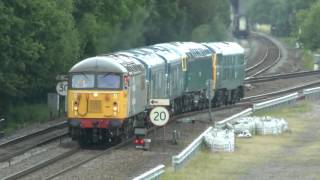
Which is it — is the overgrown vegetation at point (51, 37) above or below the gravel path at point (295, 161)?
above

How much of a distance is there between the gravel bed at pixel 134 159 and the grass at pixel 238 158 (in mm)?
1092

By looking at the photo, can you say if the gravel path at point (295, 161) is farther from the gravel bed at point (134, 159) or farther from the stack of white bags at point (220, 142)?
the gravel bed at point (134, 159)

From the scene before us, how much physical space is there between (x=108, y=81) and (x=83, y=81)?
0.81 meters

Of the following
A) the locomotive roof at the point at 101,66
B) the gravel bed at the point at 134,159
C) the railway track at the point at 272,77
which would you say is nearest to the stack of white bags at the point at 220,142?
the gravel bed at the point at 134,159

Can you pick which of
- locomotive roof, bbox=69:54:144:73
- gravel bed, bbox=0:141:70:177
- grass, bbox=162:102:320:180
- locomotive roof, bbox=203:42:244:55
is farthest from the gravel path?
locomotive roof, bbox=203:42:244:55

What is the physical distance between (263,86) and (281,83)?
7.98 ft

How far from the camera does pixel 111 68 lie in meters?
31.0

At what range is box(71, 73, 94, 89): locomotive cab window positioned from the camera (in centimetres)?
3100

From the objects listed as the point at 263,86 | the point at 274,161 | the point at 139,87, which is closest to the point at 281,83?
the point at 263,86

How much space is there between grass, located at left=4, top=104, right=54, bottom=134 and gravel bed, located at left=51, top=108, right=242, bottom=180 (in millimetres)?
6681

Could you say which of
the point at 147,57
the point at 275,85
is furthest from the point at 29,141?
the point at 275,85

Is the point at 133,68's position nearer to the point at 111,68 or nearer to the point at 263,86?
the point at 111,68

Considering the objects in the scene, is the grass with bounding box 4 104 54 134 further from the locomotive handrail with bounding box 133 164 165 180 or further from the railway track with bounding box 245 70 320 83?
the railway track with bounding box 245 70 320 83

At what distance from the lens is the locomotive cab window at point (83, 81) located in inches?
1220
